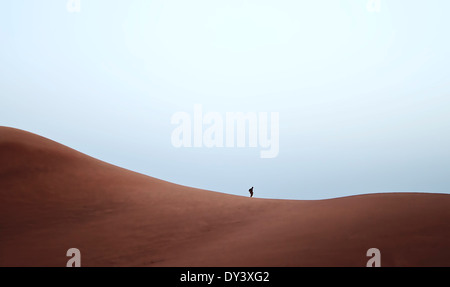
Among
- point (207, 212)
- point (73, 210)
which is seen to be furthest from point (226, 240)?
point (73, 210)

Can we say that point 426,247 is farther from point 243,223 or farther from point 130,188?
point 130,188

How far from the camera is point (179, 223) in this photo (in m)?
11.2

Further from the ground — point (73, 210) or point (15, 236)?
point (73, 210)

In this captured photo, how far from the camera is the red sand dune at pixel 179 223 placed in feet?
25.6

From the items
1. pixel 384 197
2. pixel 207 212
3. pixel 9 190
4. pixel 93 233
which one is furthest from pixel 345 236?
pixel 9 190

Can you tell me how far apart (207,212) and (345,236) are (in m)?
5.17

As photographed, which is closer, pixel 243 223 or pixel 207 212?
pixel 243 223

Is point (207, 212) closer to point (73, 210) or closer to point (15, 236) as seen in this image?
point (73, 210)

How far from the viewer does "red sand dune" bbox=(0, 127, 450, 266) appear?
7.81 metres

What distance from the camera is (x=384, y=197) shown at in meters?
12.0
